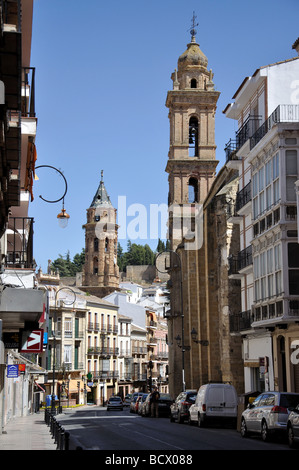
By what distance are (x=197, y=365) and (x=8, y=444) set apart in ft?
120

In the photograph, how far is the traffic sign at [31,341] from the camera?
25.5 metres

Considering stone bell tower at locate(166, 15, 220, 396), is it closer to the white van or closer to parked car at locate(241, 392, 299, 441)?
the white van

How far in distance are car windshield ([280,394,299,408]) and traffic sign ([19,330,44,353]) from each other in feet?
29.9

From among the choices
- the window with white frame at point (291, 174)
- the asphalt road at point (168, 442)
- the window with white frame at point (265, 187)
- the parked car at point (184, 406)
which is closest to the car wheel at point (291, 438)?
the asphalt road at point (168, 442)

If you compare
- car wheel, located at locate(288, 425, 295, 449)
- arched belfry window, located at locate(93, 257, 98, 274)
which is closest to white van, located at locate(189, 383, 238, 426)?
car wheel, located at locate(288, 425, 295, 449)

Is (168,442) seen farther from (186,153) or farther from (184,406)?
(186,153)

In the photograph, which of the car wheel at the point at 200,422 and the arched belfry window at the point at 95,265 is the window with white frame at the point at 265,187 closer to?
the car wheel at the point at 200,422

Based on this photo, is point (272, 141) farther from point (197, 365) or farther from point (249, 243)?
point (197, 365)

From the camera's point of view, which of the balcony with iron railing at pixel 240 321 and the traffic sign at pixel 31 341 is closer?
the traffic sign at pixel 31 341

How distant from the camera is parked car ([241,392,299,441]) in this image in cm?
2053

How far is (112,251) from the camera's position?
428ft

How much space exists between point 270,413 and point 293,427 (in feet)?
7.44

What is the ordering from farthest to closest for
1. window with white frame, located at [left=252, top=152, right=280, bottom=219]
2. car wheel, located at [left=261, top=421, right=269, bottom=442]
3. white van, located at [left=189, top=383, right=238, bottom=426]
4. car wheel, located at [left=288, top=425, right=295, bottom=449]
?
1. window with white frame, located at [left=252, top=152, right=280, bottom=219]
2. white van, located at [left=189, top=383, right=238, bottom=426]
3. car wheel, located at [left=261, top=421, right=269, bottom=442]
4. car wheel, located at [left=288, top=425, right=295, bottom=449]

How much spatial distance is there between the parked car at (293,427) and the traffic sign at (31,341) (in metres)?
10.0
